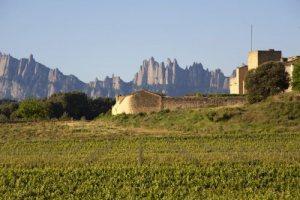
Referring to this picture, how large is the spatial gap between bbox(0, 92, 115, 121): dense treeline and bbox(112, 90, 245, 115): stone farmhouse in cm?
1902

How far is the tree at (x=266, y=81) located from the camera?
4969cm

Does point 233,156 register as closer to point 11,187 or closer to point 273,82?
point 11,187

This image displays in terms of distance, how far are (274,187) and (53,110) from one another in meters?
60.3

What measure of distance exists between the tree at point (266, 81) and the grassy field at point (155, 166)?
38.3 ft

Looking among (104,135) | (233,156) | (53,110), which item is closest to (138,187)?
(233,156)

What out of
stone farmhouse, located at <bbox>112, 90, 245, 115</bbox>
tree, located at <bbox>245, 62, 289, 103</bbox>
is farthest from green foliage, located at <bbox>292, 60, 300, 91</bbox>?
stone farmhouse, located at <bbox>112, 90, 245, 115</bbox>

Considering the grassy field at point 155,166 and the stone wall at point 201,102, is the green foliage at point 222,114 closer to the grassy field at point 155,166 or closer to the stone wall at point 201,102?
the grassy field at point 155,166

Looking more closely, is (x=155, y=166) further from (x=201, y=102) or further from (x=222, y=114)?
(x=201, y=102)

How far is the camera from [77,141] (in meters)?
33.7

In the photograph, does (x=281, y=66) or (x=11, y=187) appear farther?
(x=281, y=66)

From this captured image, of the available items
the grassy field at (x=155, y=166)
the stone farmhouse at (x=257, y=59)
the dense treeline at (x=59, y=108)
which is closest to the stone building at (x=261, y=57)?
the stone farmhouse at (x=257, y=59)

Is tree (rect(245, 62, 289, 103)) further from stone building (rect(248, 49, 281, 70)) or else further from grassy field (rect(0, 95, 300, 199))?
grassy field (rect(0, 95, 300, 199))

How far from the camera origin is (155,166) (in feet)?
68.2

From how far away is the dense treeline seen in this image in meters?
73.4
